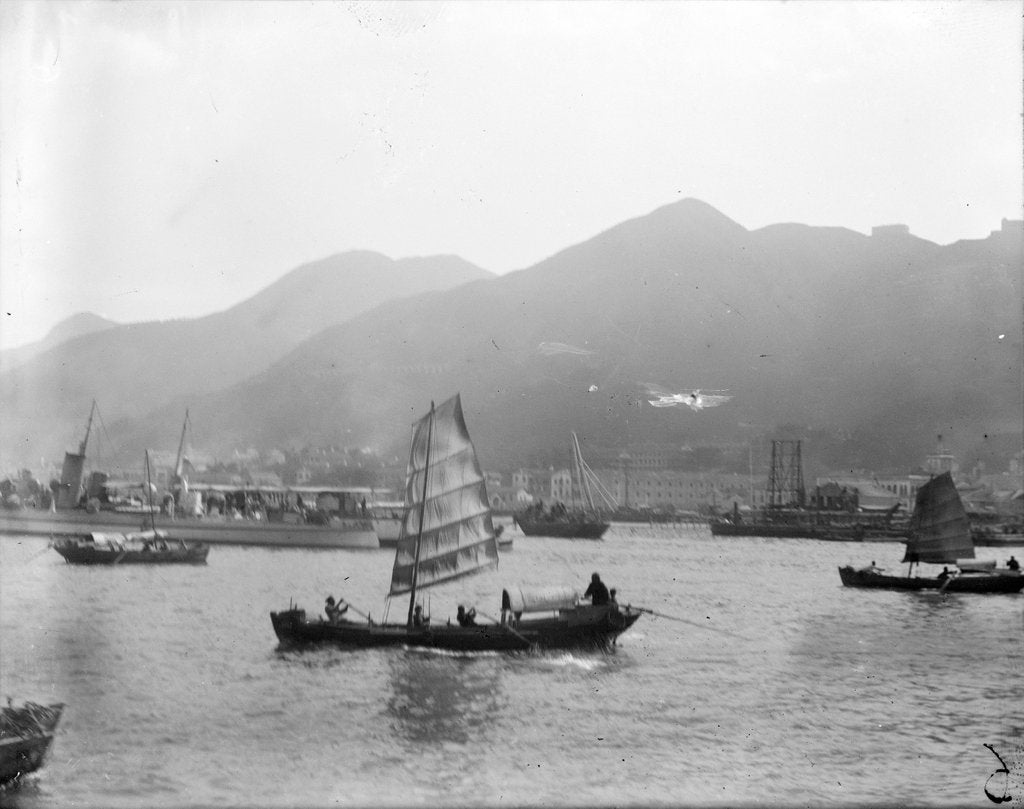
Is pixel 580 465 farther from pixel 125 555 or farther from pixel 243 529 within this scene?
pixel 243 529

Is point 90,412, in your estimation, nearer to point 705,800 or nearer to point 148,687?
point 148,687

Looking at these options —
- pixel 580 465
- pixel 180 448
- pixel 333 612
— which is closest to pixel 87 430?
pixel 180 448

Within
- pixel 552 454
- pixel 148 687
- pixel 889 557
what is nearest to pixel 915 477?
pixel 889 557

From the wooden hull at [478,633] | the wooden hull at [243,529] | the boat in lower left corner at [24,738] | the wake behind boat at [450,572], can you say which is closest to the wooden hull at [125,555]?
the wooden hull at [243,529]

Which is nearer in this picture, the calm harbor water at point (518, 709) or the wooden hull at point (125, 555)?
the calm harbor water at point (518, 709)

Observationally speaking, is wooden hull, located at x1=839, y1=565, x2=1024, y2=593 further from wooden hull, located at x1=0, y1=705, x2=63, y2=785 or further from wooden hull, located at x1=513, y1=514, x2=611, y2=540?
wooden hull, located at x1=0, y1=705, x2=63, y2=785

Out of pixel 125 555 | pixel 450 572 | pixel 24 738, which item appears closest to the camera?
pixel 24 738

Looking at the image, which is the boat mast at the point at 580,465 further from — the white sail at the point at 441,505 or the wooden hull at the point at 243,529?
the wooden hull at the point at 243,529
